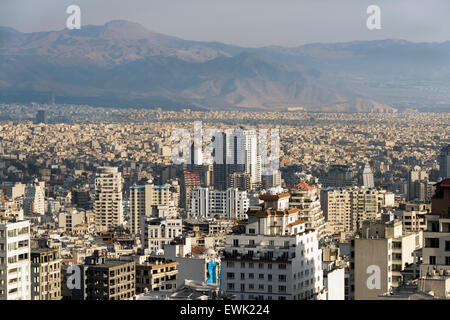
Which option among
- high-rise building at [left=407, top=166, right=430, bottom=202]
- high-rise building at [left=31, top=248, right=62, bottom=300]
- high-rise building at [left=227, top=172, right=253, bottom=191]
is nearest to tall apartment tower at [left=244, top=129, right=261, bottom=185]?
high-rise building at [left=227, top=172, right=253, bottom=191]

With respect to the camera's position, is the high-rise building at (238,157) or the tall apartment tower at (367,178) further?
the high-rise building at (238,157)

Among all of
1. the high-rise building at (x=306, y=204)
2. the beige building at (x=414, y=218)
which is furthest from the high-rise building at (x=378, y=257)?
the high-rise building at (x=306, y=204)

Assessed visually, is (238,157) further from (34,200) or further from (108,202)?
(34,200)

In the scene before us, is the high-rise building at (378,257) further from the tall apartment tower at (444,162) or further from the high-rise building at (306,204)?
the tall apartment tower at (444,162)

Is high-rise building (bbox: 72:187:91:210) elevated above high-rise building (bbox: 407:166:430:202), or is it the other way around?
high-rise building (bbox: 407:166:430:202)

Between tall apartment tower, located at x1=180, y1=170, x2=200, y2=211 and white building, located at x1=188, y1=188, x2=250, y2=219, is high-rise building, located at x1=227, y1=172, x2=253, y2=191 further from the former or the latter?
white building, located at x1=188, y1=188, x2=250, y2=219

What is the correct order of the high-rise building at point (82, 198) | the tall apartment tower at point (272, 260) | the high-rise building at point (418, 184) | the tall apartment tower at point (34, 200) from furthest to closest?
the high-rise building at point (82, 198) → the tall apartment tower at point (34, 200) → the high-rise building at point (418, 184) → the tall apartment tower at point (272, 260)
